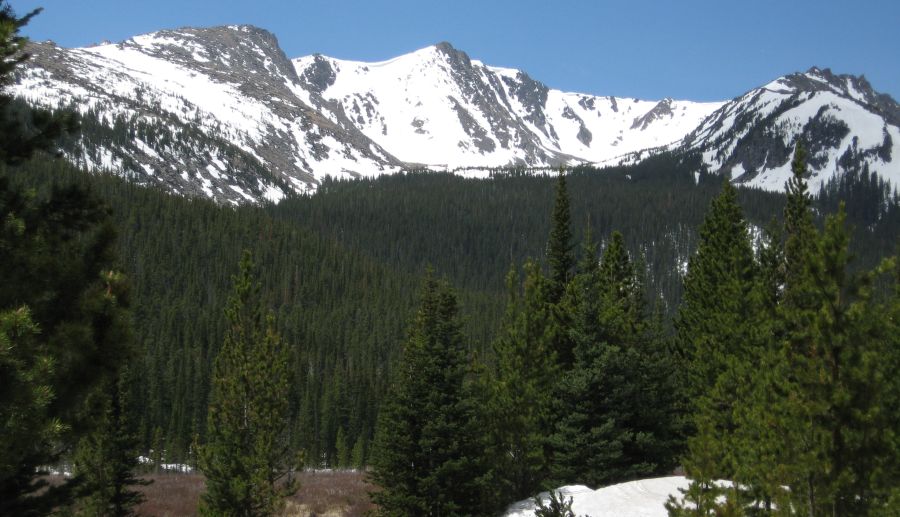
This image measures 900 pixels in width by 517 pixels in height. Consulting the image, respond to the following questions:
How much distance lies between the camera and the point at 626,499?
20.5 meters

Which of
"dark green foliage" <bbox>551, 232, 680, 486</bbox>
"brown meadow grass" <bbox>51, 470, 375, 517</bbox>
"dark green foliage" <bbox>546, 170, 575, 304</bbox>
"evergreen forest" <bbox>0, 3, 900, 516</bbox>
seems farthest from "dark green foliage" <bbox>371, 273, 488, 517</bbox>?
"dark green foliage" <bbox>546, 170, 575, 304</bbox>

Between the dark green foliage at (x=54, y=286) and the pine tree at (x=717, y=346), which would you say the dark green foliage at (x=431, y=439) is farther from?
the dark green foliage at (x=54, y=286)

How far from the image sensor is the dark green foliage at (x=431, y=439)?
23.2 m

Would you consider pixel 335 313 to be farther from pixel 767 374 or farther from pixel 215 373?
pixel 767 374

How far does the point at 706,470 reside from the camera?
14461 mm

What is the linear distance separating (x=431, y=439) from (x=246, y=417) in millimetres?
7784

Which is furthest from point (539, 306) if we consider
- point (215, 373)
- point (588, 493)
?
point (215, 373)

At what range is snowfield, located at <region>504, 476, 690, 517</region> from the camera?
19.8 meters

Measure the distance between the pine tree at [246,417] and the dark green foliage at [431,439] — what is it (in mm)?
4644

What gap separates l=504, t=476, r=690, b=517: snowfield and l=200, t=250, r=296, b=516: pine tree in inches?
394

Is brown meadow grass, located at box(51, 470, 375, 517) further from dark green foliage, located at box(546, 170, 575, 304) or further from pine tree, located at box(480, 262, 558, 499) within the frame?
dark green foliage, located at box(546, 170, 575, 304)

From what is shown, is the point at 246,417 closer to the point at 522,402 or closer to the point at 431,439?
A: the point at 431,439

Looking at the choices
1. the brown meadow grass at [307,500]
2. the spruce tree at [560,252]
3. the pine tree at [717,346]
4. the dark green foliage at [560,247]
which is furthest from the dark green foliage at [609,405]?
the brown meadow grass at [307,500]

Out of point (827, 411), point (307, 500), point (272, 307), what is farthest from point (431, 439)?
point (272, 307)
